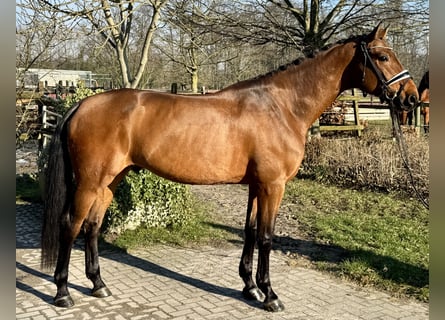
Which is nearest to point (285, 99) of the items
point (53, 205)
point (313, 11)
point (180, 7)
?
point (53, 205)

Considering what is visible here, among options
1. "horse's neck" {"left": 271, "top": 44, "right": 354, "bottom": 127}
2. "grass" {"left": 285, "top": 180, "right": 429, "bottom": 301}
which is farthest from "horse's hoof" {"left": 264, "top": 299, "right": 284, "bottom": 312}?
"horse's neck" {"left": 271, "top": 44, "right": 354, "bottom": 127}

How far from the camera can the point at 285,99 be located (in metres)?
3.70

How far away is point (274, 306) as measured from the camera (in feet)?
11.6

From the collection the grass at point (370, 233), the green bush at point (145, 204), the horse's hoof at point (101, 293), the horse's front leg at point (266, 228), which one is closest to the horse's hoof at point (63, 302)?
the horse's hoof at point (101, 293)

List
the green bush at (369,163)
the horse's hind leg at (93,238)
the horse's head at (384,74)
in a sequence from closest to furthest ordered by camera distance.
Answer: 1. the horse's head at (384,74)
2. the horse's hind leg at (93,238)
3. the green bush at (369,163)

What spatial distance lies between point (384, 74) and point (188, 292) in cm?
262

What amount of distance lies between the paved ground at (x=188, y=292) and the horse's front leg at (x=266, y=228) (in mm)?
121

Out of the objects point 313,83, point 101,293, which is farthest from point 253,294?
point 313,83

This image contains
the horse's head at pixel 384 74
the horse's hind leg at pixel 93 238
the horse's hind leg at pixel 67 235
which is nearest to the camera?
the horse's head at pixel 384 74

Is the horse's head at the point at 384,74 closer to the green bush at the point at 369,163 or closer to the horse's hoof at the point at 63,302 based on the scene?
the horse's hoof at the point at 63,302

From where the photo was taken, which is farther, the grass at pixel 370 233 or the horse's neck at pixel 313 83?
the grass at pixel 370 233

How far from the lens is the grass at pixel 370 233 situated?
13.7 feet

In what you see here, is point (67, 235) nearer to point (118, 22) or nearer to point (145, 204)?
point (145, 204)

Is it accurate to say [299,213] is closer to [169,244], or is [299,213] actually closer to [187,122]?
[169,244]
